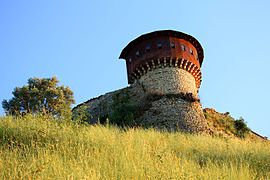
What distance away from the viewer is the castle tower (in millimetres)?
22203

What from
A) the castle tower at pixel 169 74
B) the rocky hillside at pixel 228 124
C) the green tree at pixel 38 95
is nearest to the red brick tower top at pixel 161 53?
the castle tower at pixel 169 74

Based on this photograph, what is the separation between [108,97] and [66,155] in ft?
65.0

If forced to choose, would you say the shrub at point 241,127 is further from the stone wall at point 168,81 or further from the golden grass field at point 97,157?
the golden grass field at point 97,157

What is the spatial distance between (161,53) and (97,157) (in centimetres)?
2007

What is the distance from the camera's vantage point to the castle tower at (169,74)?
22.2 m

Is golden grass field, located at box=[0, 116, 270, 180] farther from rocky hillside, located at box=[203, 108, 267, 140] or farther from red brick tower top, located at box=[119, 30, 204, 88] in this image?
rocky hillside, located at box=[203, 108, 267, 140]

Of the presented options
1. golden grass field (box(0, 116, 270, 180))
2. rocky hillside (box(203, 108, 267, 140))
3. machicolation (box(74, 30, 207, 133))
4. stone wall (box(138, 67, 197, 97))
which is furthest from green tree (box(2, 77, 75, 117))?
golden grass field (box(0, 116, 270, 180))

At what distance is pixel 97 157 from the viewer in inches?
232

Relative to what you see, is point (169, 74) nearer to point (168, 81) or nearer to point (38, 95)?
point (168, 81)

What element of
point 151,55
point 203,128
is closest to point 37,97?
point 151,55

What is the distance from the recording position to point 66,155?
6078mm

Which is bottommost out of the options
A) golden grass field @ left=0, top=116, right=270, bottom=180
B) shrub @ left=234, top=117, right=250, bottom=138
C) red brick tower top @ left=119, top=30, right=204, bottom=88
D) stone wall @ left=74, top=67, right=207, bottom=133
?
golden grass field @ left=0, top=116, right=270, bottom=180

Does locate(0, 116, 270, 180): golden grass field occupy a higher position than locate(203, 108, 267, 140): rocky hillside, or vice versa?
locate(203, 108, 267, 140): rocky hillside

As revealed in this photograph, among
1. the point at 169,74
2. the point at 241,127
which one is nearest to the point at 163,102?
the point at 169,74
